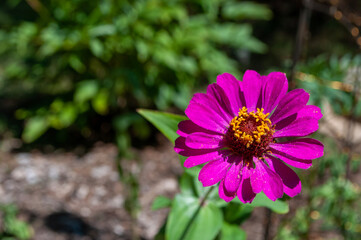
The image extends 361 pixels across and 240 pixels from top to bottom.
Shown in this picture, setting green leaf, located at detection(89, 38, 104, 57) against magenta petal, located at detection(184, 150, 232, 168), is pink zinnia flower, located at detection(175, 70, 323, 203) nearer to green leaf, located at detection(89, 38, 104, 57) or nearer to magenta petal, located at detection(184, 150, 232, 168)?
magenta petal, located at detection(184, 150, 232, 168)

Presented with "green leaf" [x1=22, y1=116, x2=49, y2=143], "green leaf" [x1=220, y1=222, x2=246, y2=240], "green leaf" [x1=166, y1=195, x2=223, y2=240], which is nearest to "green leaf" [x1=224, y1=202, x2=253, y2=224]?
"green leaf" [x1=220, y1=222, x2=246, y2=240]

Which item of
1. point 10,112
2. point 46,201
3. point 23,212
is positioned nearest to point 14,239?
point 23,212

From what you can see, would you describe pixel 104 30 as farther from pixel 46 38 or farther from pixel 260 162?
pixel 260 162

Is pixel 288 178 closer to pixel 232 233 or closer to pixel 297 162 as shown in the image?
pixel 297 162

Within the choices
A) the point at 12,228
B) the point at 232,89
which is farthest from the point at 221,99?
the point at 12,228

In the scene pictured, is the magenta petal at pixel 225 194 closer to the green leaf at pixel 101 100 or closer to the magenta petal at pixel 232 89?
the magenta petal at pixel 232 89

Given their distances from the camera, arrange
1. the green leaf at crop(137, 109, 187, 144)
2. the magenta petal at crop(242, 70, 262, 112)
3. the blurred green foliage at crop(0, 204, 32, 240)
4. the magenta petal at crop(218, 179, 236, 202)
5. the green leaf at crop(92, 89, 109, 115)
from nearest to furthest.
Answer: the magenta petal at crop(218, 179, 236, 202) < the magenta petal at crop(242, 70, 262, 112) < the green leaf at crop(137, 109, 187, 144) < the blurred green foliage at crop(0, 204, 32, 240) < the green leaf at crop(92, 89, 109, 115)

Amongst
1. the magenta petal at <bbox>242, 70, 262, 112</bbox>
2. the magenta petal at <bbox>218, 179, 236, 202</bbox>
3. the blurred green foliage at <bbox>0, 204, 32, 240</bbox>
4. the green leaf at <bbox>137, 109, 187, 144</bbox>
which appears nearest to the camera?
the magenta petal at <bbox>218, 179, 236, 202</bbox>
